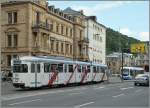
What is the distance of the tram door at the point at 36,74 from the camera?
125 ft

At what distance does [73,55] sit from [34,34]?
21.6 metres

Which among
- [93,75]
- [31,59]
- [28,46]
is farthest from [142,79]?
[28,46]

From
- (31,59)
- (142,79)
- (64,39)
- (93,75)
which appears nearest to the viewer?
(31,59)

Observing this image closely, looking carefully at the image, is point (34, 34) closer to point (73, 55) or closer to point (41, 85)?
point (73, 55)

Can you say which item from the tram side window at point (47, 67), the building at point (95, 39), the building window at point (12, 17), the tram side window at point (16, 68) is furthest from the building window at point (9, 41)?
the tram side window at point (16, 68)

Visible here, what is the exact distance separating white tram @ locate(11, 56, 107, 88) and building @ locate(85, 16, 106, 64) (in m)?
55.9

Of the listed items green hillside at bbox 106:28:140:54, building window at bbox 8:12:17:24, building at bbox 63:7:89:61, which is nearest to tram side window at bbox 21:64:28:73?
building window at bbox 8:12:17:24

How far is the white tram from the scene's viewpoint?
3781cm

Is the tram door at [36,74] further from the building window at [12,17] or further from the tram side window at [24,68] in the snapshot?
the building window at [12,17]

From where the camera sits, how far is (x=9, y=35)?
7575 centimetres

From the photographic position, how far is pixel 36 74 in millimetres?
38312

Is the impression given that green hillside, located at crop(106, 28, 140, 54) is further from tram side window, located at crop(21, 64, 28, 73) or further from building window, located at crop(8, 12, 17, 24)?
tram side window, located at crop(21, 64, 28, 73)

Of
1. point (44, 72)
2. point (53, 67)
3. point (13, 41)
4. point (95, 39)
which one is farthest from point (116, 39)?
point (44, 72)

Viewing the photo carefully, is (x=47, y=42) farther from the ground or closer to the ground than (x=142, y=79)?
farther from the ground
